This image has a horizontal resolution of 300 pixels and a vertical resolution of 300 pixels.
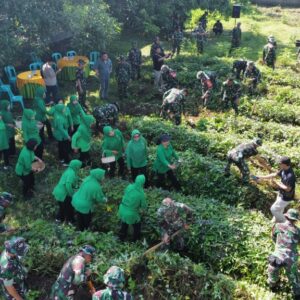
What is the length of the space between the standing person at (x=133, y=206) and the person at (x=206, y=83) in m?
7.38

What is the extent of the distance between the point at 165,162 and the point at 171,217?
6.39 ft

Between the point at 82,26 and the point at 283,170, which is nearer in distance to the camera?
the point at 283,170

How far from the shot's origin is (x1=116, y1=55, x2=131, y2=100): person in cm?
1488

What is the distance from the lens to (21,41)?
15859 mm

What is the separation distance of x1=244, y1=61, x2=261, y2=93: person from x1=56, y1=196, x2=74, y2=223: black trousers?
9080 mm

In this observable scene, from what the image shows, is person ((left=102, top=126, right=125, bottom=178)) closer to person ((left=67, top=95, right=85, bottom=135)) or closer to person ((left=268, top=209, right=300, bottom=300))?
person ((left=67, top=95, right=85, bottom=135))

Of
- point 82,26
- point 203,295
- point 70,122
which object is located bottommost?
point 203,295

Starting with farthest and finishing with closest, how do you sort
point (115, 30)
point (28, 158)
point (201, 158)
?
point (115, 30)
point (201, 158)
point (28, 158)

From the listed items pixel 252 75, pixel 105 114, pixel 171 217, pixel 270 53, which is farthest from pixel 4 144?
pixel 270 53

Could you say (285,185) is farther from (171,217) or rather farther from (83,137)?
(83,137)

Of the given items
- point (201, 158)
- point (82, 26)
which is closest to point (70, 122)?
point (201, 158)

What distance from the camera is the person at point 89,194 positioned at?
303 inches

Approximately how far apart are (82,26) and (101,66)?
3.73 metres

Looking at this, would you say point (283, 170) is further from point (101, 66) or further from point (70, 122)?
point (101, 66)
